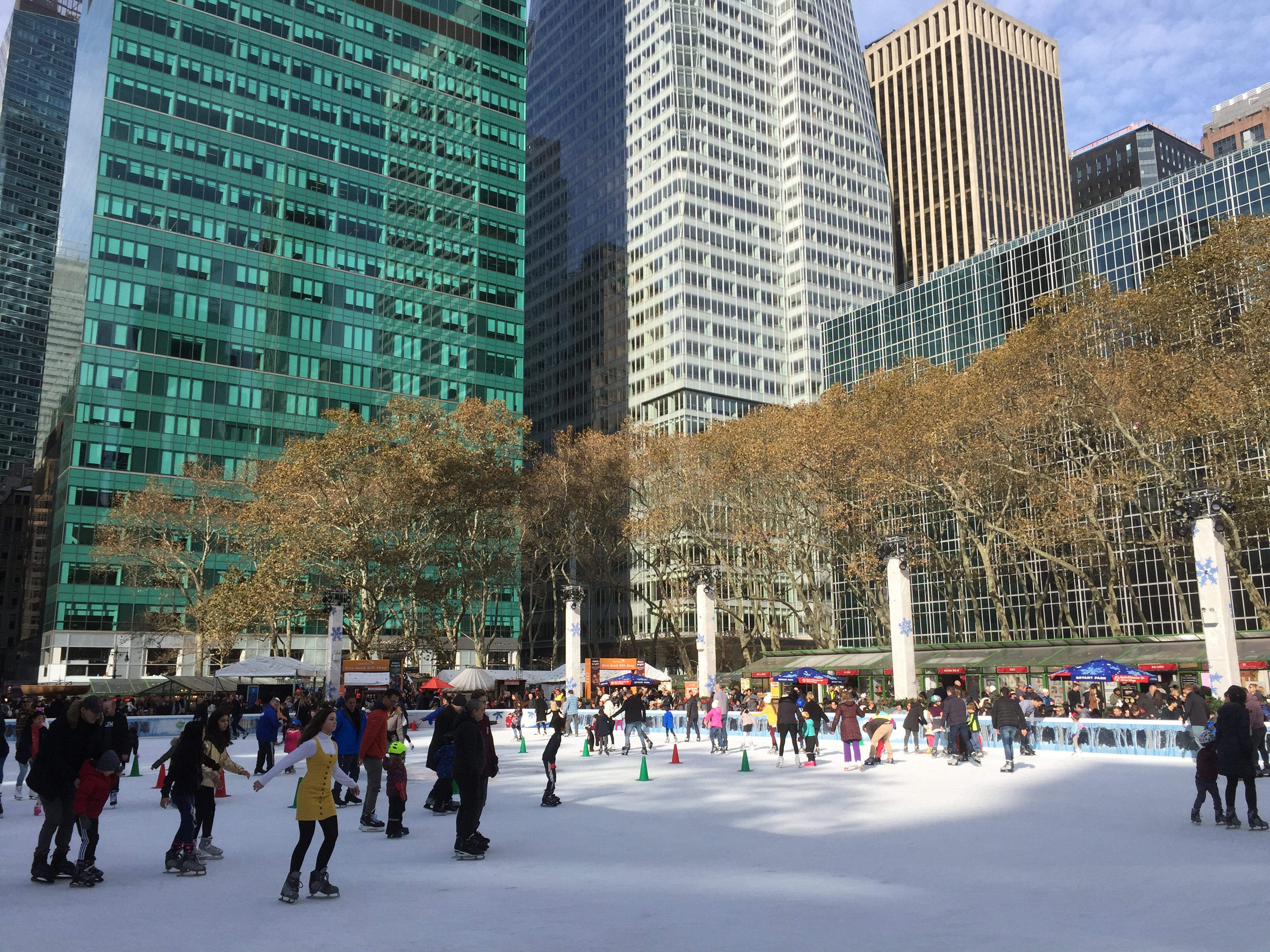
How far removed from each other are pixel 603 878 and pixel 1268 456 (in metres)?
47.0

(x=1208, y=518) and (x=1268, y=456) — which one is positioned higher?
(x=1268, y=456)

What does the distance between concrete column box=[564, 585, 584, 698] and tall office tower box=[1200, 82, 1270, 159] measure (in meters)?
155

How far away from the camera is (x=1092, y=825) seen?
1357cm

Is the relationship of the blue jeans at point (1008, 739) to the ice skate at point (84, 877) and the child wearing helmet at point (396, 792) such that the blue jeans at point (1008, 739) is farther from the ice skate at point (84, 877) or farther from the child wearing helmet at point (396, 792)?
the ice skate at point (84, 877)

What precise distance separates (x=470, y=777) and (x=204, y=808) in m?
3.11

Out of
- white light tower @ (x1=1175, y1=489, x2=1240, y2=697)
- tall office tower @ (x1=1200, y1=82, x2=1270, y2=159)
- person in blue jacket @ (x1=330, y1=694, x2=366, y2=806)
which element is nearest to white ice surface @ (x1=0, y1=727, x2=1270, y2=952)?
person in blue jacket @ (x1=330, y1=694, x2=366, y2=806)

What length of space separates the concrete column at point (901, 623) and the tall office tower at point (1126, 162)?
154035 mm

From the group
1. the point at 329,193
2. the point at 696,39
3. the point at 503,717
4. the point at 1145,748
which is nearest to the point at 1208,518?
the point at 1145,748

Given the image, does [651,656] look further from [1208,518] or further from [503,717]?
[1208,518]

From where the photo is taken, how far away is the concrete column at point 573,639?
4675cm

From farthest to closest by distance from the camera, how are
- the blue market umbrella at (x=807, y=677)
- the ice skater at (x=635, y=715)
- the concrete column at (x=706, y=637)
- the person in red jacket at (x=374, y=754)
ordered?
1. the blue market umbrella at (x=807, y=677)
2. the concrete column at (x=706, y=637)
3. the ice skater at (x=635, y=715)
4. the person in red jacket at (x=374, y=754)

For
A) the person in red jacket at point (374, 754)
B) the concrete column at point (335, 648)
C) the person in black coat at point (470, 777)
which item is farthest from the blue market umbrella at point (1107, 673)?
the person in black coat at point (470, 777)

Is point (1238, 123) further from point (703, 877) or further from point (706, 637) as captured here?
point (703, 877)

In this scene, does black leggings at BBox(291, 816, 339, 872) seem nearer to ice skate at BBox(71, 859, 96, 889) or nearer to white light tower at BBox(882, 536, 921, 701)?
ice skate at BBox(71, 859, 96, 889)
